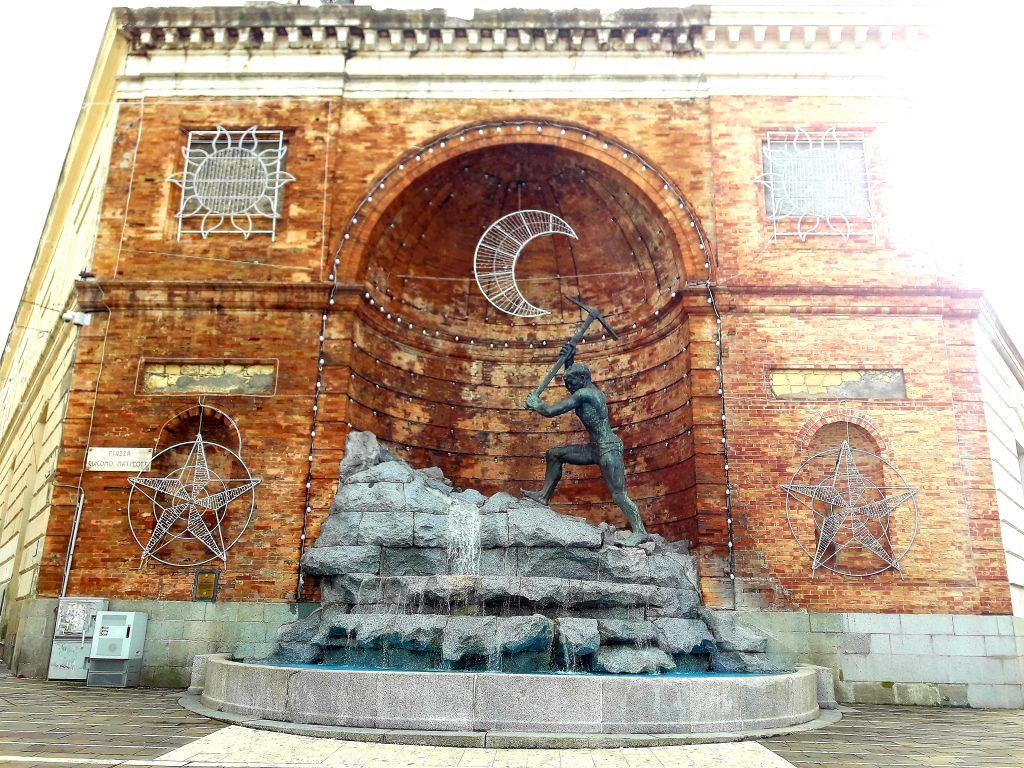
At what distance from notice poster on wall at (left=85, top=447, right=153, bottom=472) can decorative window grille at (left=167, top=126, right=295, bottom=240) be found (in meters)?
3.56

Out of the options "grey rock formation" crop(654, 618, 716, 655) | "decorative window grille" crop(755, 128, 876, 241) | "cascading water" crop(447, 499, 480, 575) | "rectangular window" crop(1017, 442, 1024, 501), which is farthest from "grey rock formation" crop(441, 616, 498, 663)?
"rectangular window" crop(1017, 442, 1024, 501)

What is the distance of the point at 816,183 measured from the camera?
13.1 m

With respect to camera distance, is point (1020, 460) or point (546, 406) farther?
point (1020, 460)

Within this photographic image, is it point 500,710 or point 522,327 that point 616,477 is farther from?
point 500,710

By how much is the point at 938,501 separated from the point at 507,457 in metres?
6.81

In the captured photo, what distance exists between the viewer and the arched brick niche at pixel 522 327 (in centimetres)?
1310

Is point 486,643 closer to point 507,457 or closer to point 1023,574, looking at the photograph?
point 507,457

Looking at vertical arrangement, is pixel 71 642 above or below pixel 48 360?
below

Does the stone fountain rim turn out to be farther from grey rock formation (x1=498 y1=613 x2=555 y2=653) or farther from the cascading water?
the cascading water

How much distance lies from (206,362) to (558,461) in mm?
5606

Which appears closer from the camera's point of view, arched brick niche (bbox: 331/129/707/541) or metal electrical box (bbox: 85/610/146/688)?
metal electrical box (bbox: 85/610/146/688)

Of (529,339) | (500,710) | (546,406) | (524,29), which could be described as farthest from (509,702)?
(524,29)

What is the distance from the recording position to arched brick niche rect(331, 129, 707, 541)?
13.1 metres

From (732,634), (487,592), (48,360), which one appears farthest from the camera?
(48,360)
